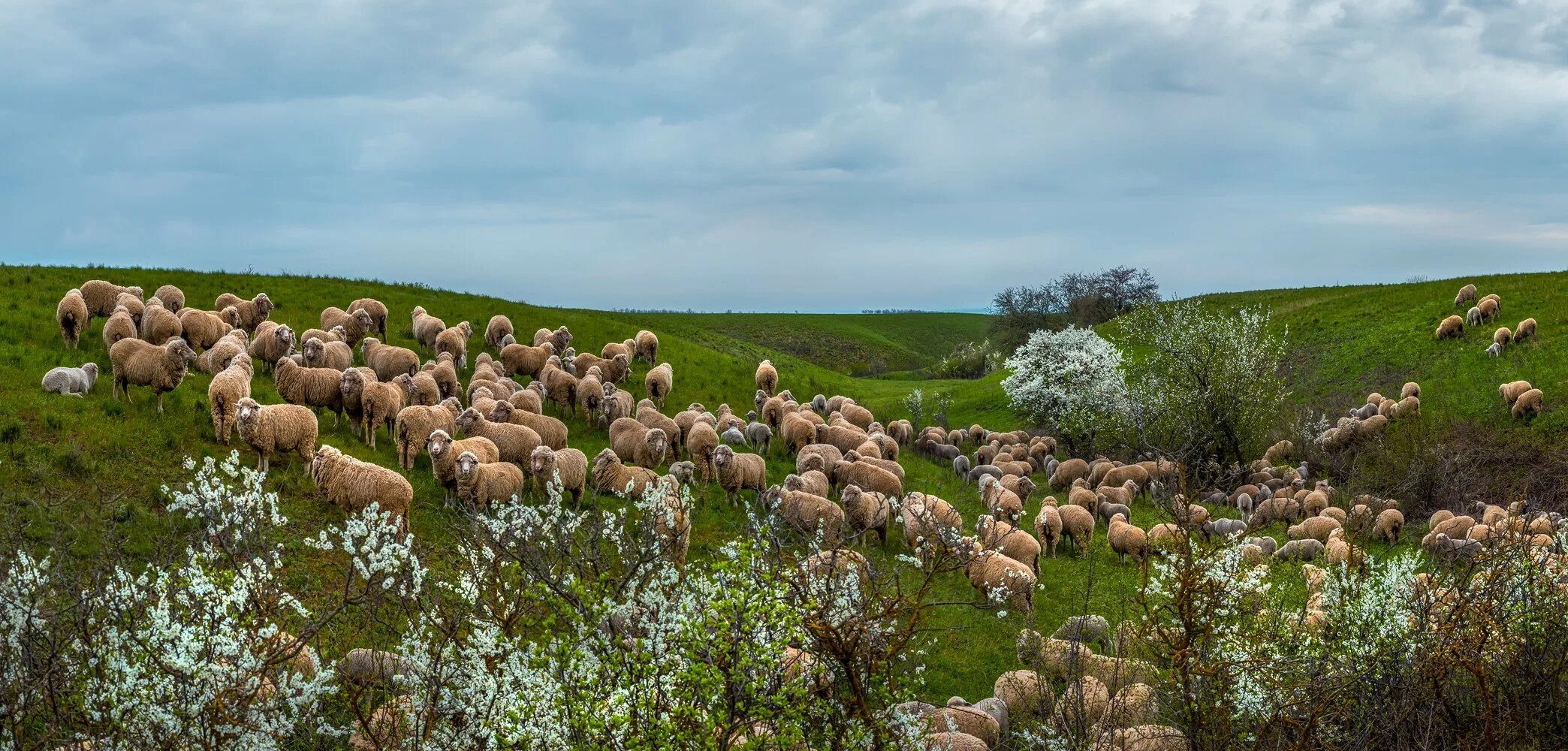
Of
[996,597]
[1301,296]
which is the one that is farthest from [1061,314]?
[996,597]

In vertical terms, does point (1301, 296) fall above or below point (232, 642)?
above

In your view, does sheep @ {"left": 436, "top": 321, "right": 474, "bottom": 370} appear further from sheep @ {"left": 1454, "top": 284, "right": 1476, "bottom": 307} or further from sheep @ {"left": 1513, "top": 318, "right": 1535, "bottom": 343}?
sheep @ {"left": 1454, "top": 284, "right": 1476, "bottom": 307}

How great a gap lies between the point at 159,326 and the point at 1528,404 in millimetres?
33500

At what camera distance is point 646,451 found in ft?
65.8

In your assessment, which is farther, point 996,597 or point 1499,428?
point 1499,428

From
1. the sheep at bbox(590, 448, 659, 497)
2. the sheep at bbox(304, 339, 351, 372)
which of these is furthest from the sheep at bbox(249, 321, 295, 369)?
the sheep at bbox(590, 448, 659, 497)

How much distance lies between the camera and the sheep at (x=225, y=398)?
16375 millimetres

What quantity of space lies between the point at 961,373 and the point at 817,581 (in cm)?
6498

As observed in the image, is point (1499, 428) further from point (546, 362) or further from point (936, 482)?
point (546, 362)

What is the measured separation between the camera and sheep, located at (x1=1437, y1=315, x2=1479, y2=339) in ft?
113

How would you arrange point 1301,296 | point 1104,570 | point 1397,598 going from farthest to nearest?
point 1301,296
point 1104,570
point 1397,598

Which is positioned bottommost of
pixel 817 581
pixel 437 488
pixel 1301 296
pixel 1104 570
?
pixel 1104 570

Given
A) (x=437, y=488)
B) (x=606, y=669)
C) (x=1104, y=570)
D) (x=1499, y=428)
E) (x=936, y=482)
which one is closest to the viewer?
(x=606, y=669)

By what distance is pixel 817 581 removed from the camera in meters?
6.27
